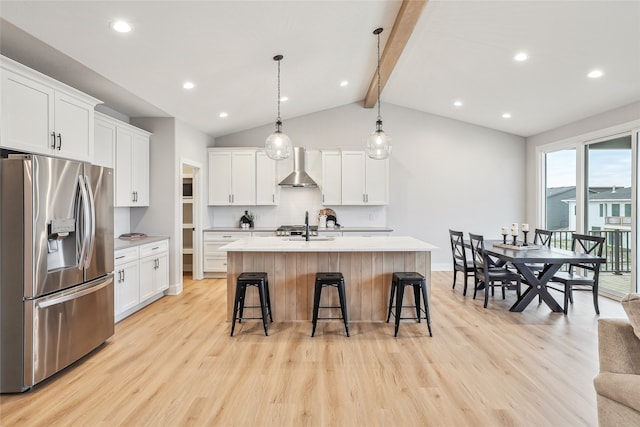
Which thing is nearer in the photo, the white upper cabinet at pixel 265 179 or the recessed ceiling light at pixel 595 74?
the recessed ceiling light at pixel 595 74

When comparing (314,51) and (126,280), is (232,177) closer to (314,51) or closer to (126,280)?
(126,280)

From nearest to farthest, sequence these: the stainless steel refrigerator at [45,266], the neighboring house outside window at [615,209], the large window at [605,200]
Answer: the stainless steel refrigerator at [45,266] < the large window at [605,200] < the neighboring house outside window at [615,209]

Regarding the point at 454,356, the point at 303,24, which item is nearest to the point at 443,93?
the point at 303,24

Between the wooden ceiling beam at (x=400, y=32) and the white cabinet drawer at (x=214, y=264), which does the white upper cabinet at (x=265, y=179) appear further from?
the wooden ceiling beam at (x=400, y=32)

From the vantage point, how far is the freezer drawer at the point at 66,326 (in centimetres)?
233

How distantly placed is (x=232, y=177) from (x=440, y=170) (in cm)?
397

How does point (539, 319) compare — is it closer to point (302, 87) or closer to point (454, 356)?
point (454, 356)

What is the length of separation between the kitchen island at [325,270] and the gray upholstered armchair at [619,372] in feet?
6.87

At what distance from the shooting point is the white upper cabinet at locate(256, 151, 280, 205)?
614cm

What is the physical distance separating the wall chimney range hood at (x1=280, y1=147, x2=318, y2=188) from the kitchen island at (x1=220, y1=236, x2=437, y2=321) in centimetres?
223

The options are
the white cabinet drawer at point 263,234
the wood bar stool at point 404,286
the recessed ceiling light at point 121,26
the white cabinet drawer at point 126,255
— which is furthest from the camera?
the white cabinet drawer at point 263,234

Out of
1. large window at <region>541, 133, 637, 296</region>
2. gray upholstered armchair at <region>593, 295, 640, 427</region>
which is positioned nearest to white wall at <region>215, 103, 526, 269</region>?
large window at <region>541, 133, 637, 296</region>

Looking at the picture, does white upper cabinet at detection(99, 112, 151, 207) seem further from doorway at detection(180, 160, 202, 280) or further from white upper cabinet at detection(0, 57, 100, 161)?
white upper cabinet at detection(0, 57, 100, 161)

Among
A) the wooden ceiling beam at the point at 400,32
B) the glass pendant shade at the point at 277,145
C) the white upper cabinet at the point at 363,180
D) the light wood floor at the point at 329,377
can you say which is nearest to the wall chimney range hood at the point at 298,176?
the white upper cabinet at the point at 363,180
